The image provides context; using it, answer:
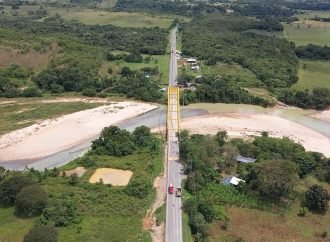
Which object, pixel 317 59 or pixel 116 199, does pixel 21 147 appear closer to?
pixel 116 199

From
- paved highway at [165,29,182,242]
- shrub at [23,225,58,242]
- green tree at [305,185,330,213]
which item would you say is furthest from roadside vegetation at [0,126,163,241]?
green tree at [305,185,330,213]

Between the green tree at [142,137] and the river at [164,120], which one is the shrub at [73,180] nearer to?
the river at [164,120]

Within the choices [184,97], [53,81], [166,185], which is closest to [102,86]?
[53,81]

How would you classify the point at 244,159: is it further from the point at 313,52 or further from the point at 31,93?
the point at 313,52

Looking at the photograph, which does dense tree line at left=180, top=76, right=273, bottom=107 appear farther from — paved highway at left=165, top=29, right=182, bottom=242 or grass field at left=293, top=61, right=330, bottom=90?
grass field at left=293, top=61, right=330, bottom=90

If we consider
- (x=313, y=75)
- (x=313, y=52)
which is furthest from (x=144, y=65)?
(x=313, y=52)

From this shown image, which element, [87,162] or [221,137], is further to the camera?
[221,137]
